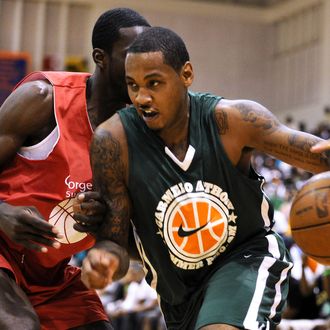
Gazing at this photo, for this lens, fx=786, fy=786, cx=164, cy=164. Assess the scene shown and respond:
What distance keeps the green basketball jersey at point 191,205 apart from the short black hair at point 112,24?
617 mm

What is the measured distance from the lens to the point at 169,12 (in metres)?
23.6

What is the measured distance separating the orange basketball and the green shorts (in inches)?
7.0

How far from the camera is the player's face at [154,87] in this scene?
11.2ft

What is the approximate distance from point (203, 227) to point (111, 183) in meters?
0.45

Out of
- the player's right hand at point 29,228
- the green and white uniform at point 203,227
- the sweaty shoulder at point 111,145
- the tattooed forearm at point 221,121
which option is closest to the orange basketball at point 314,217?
the green and white uniform at point 203,227

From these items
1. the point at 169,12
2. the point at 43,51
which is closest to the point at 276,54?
the point at 169,12

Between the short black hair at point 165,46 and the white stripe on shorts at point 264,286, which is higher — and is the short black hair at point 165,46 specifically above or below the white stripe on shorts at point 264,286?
above

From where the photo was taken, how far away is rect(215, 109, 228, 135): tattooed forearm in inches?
141

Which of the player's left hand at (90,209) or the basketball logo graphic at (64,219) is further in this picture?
the basketball logo graphic at (64,219)

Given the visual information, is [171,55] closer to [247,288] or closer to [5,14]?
[247,288]

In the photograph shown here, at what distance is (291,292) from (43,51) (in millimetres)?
15839

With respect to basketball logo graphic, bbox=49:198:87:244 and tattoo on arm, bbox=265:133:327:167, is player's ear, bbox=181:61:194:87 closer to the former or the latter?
tattoo on arm, bbox=265:133:327:167

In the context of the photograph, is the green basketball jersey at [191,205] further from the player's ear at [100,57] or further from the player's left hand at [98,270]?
the player's ear at [100,57]

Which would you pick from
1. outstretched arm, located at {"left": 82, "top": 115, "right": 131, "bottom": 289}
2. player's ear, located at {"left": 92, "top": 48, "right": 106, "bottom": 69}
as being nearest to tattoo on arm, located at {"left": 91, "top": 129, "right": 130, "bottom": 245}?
outstretched arm, located at {"left": 82, "top": 115, "right": 131, "bottom": 289}
